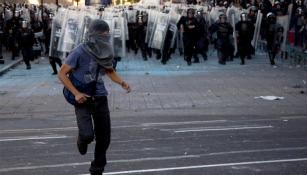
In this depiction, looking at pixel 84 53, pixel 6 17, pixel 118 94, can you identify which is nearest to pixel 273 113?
pixel 118 94

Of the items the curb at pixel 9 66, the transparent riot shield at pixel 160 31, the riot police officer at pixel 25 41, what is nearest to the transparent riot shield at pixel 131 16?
the transparent riot shield at pixel 160 31

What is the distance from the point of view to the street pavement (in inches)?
341

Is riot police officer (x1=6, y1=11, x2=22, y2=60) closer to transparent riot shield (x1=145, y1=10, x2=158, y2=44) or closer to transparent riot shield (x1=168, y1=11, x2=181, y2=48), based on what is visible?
transparent riot shield (x1=145, y1=10, x2=158, y2=44)

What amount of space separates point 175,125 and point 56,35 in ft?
43.5

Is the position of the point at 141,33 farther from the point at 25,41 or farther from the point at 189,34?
the point at 25,41

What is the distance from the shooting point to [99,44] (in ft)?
24.2

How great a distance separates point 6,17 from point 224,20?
1239cm

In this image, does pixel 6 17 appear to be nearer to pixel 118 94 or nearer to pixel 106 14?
pixel 106 14

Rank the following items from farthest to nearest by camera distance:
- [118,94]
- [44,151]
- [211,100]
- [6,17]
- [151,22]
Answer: [6,17] → [151,22] → [118,94] → [211,100] → [44,151]

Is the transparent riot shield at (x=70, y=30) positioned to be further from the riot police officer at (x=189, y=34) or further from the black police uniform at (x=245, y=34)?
the black police uniform at (x=245, y=34)

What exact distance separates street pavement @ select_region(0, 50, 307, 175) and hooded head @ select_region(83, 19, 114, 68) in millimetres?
1462

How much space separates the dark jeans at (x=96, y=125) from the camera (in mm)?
7348

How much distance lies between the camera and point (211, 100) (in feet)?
53.2

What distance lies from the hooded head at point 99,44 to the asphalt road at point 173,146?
1.49 metres
